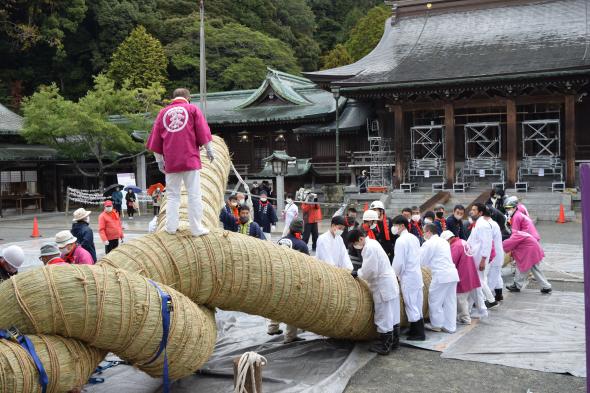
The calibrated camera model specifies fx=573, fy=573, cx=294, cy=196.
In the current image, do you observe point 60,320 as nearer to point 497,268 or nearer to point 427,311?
point 427,311

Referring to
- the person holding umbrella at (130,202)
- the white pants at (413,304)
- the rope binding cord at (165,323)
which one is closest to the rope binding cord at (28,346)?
the rope binding cord at (165,323)

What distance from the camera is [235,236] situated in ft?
19.1

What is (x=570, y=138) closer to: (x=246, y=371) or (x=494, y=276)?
(x=494, y=276)

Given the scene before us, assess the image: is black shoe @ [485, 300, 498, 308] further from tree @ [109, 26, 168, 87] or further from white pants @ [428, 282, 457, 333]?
tree @ [109, 26, 168, 87]

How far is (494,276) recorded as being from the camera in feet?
30.4

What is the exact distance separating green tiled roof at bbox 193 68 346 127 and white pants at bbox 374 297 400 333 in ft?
73.7

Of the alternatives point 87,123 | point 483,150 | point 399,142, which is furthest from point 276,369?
point 87,123

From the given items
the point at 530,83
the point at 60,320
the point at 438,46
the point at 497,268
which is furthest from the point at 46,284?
the point at 438,46

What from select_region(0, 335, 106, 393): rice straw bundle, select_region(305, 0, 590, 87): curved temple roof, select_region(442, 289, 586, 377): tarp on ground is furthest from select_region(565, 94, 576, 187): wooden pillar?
select_region(0, 335, 106, 393): rice straw bundle

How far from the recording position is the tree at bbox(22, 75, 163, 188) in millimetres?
27156

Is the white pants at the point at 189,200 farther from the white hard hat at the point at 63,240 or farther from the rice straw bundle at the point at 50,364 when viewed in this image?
the white hard hat at the point at 63,240

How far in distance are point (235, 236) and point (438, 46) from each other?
77.4 ft

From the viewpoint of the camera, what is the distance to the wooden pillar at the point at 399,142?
24750 mm

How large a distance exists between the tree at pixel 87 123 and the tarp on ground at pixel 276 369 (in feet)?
72.3
